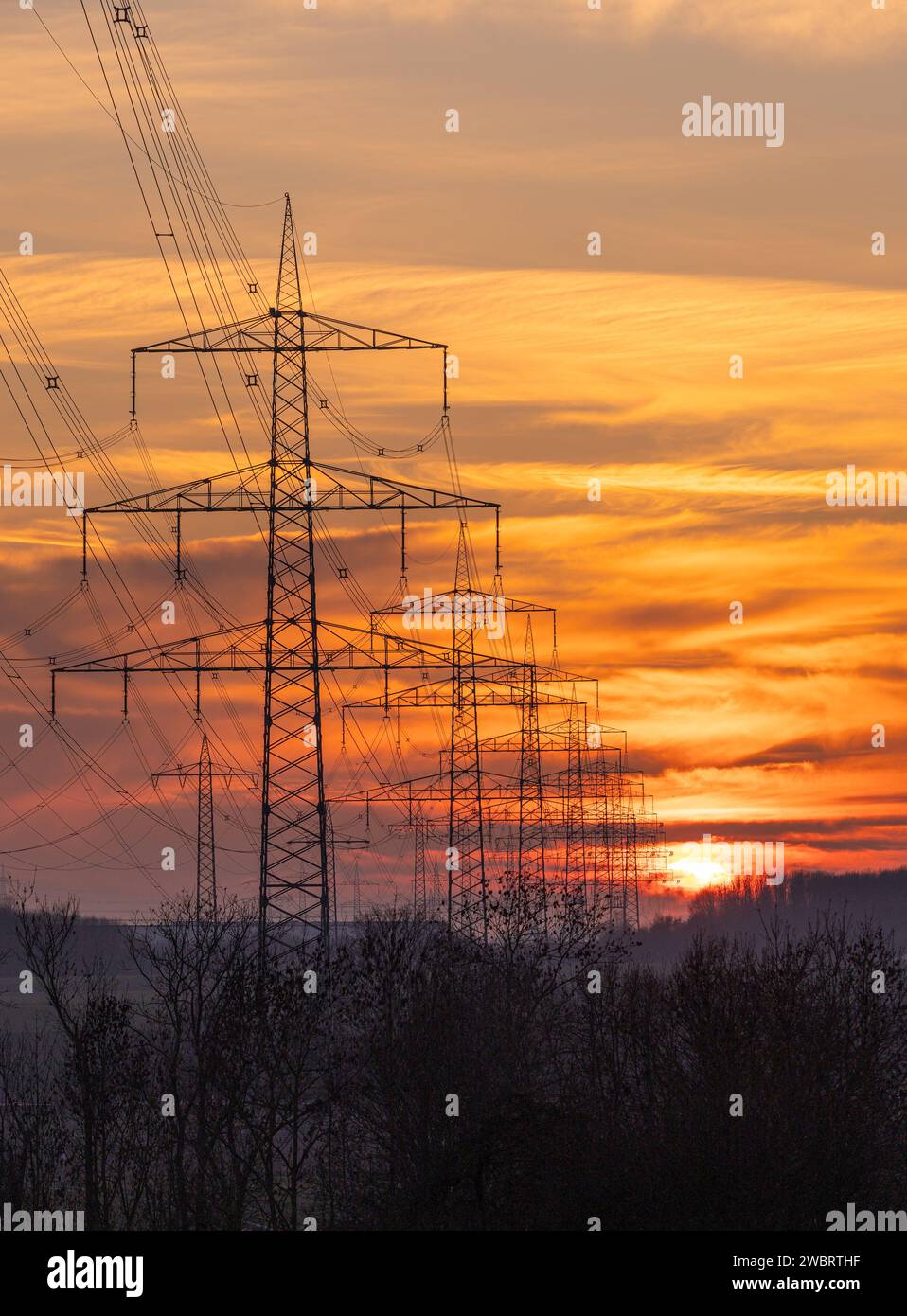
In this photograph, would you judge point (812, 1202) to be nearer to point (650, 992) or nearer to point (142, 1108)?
point (650, 992)
